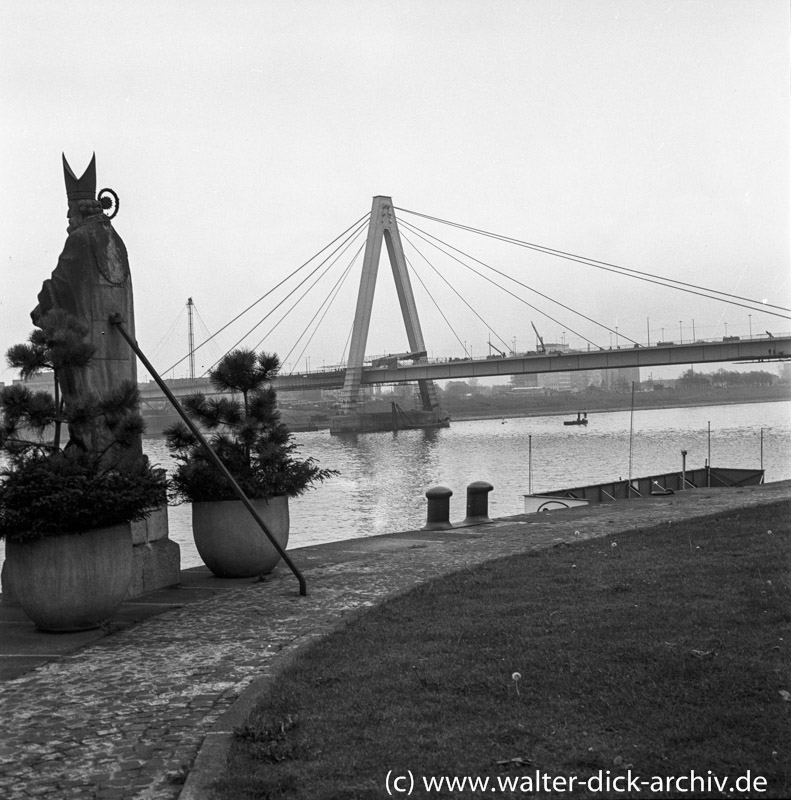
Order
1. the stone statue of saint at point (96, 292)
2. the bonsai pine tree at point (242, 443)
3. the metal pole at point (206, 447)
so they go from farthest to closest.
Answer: the bonsai pine tree at point (242, 443)
the stone statue of saint at point (96, 292)
the metal pole at point (206, 447)

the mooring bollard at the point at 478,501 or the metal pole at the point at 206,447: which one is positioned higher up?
the metal pole at the point at 206,447

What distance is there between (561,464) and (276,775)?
36.1 metres

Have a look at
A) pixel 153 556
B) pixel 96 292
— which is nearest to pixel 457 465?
pixel 153 556

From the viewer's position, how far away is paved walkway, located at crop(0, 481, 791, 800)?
3748 millimetres

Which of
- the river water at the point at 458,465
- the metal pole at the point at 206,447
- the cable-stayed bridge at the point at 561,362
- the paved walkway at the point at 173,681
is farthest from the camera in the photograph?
the cable-stayed bridge at the point at 561,362

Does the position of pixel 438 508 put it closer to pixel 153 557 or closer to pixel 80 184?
pixel 153 557

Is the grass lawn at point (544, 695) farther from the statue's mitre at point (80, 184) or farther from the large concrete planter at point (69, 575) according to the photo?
the statue's mitre at point (80, 184)

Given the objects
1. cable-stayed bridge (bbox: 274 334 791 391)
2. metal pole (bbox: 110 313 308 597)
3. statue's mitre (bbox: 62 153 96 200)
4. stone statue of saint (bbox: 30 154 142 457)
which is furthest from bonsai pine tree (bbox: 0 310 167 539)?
cable-stayed bridge (bbox: 274 334 791 391)

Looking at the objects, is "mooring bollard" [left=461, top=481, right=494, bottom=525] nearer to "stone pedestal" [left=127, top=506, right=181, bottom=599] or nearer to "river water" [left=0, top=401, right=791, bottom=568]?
"river water" [left=0, top=401, right=791, bottom=568]

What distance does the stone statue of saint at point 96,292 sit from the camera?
25.4 ft

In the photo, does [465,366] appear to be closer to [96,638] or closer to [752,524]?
[752,524]

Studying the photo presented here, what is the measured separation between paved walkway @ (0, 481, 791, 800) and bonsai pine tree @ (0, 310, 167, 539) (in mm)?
864

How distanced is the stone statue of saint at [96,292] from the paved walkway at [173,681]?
177cm

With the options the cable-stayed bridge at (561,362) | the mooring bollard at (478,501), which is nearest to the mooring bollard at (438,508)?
the mooring bollard at (478,501)
